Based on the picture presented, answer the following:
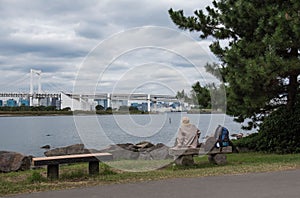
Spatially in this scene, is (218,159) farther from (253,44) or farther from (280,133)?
(280,133)

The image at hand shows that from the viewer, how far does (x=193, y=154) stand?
10.9 metres

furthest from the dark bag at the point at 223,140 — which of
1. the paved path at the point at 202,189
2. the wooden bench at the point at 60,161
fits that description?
the wooden bench at the point at 60,161

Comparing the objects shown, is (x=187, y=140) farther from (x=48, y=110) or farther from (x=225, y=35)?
(x=48, y=110)

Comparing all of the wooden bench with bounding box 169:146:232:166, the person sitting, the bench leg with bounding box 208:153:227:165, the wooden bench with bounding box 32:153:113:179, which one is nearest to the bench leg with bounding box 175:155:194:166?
the wooden bench with bounding box 169:146:232:166

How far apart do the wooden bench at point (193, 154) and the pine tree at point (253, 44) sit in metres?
2.15

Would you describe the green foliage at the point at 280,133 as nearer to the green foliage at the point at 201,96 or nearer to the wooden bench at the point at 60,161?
the green foliage at the point at 201,96

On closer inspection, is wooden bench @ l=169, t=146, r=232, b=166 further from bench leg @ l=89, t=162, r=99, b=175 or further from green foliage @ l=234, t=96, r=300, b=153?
green foliage @ l=234, t=96, r=300, b=153

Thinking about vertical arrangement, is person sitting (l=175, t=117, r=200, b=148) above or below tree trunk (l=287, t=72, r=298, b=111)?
below

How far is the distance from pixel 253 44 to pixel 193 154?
415 cm

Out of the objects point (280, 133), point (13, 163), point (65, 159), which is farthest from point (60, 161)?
point (280, 133)

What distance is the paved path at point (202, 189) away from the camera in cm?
686

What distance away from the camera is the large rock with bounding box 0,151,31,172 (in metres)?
12.1

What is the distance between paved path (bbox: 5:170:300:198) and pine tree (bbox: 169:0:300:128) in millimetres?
4346

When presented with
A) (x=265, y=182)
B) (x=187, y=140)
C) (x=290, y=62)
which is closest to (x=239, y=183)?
(x=265, y=182)
